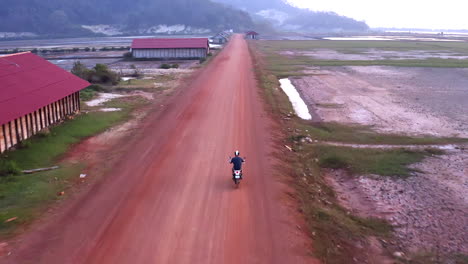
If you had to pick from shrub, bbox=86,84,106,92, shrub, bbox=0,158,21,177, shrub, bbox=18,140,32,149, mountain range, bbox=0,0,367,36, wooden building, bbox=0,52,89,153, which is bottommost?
shrub, bbox=0,158,21,177

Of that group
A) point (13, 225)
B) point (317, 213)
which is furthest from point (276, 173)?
point (13, 225)

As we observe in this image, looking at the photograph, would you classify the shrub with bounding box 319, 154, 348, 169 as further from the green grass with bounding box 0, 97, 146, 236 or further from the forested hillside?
the forested hillside

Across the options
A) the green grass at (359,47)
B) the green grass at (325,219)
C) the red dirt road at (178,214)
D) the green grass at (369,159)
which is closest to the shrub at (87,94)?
the red dirt road at (178,214)

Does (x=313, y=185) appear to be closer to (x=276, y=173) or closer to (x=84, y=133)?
(x=276, y=173)

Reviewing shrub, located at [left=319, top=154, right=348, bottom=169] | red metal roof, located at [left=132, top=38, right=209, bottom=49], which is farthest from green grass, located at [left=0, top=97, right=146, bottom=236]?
red metal roof, located at [left=132, top=38, right=209, bottom=49]

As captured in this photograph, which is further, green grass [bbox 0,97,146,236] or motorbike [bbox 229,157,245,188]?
motorbike [bbox 229,157,245,188]

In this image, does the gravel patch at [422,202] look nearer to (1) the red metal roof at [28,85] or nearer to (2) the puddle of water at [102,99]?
(1) the red metal roof at [28,85]
